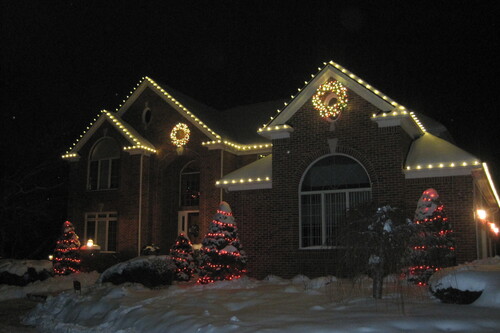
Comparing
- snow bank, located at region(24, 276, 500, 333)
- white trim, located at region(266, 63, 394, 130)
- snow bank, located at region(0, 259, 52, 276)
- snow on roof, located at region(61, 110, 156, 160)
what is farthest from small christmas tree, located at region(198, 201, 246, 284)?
snow on roof, located at region(61, 110, 156, 160)

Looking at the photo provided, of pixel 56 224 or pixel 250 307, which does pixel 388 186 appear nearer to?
pixel 250 307

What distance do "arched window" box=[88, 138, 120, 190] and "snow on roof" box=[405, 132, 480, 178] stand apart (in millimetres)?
14744

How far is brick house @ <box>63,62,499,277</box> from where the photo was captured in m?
15.6

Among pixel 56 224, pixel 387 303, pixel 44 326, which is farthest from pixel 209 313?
pixel 56 224

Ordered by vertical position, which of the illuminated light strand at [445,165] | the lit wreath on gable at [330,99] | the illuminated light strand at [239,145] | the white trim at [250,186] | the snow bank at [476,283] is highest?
the lit wreath on gable at [330,99]

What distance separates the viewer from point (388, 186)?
15781mm

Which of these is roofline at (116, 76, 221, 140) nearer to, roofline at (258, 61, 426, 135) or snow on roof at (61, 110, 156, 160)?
snow on roof at (61, 110, 156, 160)

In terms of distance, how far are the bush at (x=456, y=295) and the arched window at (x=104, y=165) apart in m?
18.7

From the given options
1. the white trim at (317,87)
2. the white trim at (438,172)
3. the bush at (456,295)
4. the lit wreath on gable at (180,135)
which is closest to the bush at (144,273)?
the white trim at (317,87)

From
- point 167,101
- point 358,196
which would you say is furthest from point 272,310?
point 167,101

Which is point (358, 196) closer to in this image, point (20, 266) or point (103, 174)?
point (20, 266)

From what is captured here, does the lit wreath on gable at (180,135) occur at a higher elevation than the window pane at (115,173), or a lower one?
higher

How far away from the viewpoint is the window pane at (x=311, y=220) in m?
16.9

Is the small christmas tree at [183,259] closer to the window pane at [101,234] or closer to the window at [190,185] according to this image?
the window at [190,185]
